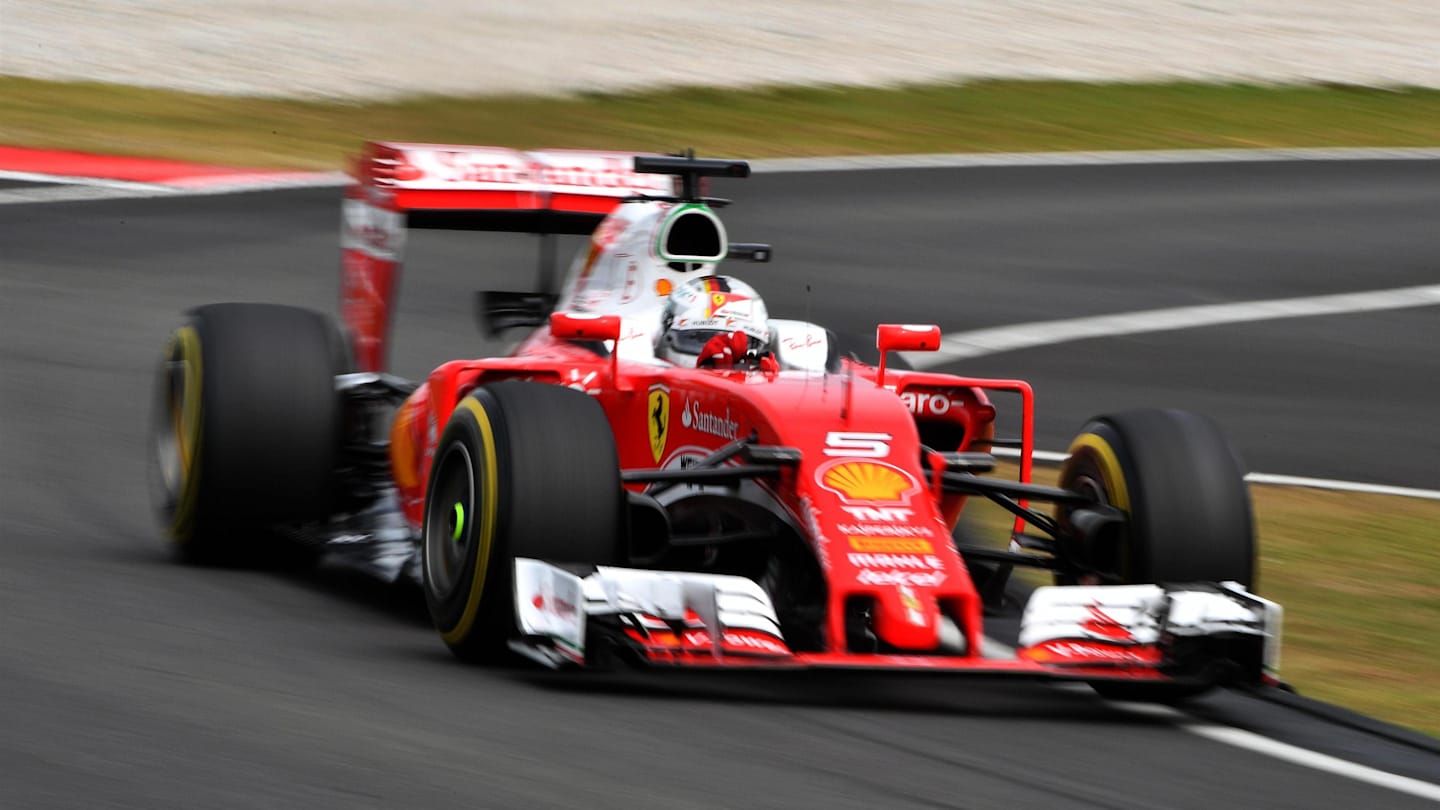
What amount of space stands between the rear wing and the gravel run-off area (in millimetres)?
14576

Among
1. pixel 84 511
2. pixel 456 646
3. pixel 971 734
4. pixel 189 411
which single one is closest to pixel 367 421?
pixel 189 411

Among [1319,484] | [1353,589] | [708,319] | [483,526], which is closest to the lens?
[483,526]

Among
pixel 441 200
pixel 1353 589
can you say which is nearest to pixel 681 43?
pixel 441 200

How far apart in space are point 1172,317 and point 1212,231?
178 inches

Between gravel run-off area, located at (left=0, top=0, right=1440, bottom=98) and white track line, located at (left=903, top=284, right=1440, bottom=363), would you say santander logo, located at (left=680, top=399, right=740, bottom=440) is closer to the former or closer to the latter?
white track line, located at (left=903, top=284, right=1440, bottom=363)

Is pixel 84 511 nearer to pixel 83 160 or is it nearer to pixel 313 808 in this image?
pixel 313 808

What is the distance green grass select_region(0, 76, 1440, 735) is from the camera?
22.7 m

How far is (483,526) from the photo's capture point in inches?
267

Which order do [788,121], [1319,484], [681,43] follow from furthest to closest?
1. [681,43]
2. [788,121]
3. [1319,484]

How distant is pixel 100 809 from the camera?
5219 millimetres

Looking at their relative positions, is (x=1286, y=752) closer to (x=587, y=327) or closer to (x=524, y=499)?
(x=524, y=499)

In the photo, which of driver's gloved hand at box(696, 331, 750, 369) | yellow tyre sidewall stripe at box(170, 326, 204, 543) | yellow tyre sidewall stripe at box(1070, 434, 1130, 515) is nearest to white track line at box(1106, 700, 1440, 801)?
yellow tyre sidewall stripe at box(1070, 434, 1130, 515)

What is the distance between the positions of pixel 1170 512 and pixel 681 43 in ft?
86.4

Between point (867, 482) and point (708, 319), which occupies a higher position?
point (708, 319)
